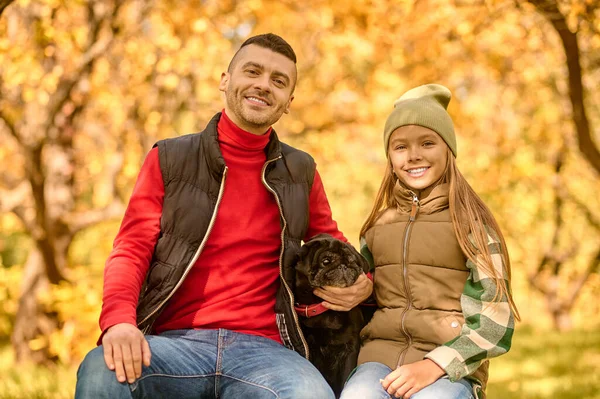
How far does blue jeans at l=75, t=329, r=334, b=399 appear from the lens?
2592 mm

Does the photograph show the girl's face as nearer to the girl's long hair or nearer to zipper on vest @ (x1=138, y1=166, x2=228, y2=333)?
the girl's long hair

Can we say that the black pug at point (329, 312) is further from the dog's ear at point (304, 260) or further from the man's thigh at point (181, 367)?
the man's thigh at point (181, 367)

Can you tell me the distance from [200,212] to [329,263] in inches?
25.5

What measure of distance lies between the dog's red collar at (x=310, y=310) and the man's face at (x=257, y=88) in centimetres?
89

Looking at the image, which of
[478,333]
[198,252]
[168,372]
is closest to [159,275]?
[198,252]

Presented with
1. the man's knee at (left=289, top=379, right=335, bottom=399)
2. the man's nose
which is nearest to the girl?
the man's knee at (left=289, top=379, right=335, bottom=399)

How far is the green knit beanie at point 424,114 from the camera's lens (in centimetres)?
316

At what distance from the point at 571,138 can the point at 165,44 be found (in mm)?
6065

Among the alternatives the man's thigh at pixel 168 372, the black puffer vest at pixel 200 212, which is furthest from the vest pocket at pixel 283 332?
the man's thigh at pixel 168 372

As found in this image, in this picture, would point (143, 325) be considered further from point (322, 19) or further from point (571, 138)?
point (571, 138)

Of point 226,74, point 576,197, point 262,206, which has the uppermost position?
point 226,74

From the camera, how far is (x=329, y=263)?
3.11 metres

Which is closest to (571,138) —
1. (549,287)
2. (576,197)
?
(576,197)

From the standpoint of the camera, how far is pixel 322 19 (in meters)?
8.45
